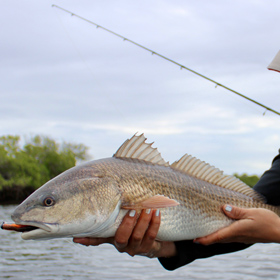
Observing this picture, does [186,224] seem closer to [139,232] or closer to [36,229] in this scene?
[139,232]

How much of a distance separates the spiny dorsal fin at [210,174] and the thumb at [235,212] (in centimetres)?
25

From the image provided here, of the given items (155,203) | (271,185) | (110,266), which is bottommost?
(110,266)

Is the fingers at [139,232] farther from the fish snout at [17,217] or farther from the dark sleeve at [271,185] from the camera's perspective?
the dark sleeve at [271,185]

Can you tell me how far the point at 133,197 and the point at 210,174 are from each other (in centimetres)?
94

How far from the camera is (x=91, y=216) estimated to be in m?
3.20

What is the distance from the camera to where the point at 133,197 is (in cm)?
338

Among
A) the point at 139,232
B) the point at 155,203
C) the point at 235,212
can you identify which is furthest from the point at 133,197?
the point at 235,212

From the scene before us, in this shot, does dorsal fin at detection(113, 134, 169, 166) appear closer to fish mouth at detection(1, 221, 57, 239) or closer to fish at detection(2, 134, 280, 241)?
fish at detection(2, 134, 280, 241)

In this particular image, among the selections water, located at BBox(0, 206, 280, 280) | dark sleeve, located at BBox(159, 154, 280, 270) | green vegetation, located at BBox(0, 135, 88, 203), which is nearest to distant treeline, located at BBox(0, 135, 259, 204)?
green vegetation, located at BBox(0, 135, 88, 203)

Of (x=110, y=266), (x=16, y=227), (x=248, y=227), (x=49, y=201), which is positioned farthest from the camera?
(x=110, y=266)

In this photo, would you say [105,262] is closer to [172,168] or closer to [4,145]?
[172,168]

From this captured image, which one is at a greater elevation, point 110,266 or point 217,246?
point 217,246

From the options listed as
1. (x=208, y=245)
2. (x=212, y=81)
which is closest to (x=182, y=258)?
(x=208, y=245)

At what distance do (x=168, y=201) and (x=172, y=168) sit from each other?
47 cm
